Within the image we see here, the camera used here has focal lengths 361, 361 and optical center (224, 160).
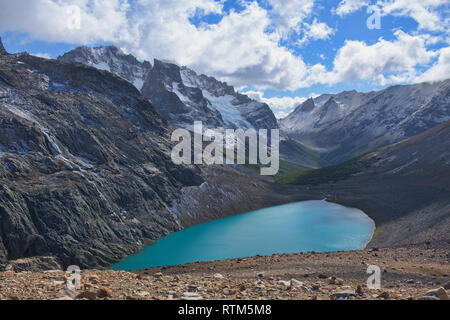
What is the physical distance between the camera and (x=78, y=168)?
78.2 m

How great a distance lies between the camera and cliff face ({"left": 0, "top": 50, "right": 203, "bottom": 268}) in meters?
61.6

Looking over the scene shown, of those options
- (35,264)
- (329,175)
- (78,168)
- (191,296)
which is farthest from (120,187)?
(329,175)

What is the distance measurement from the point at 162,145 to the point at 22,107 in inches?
1768

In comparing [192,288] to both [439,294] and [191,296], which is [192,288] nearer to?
[191,296]

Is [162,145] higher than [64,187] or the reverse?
higher

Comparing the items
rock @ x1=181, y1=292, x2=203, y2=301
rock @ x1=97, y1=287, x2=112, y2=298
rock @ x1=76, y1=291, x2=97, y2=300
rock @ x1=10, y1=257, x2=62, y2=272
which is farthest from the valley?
rock @ x1=76, y1=291, x2=97, y2=300

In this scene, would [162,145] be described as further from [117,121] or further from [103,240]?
[103,240]

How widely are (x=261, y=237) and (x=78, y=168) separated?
4345 cm

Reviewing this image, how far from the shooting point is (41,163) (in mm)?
71500

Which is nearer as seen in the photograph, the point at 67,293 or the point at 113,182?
the point at 67,293

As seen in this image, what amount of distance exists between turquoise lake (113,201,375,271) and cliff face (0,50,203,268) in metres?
5.73

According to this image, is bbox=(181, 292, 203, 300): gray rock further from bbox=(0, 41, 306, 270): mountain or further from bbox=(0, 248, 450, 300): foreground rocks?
bbox=(0, 41, 306, 270): mountain
